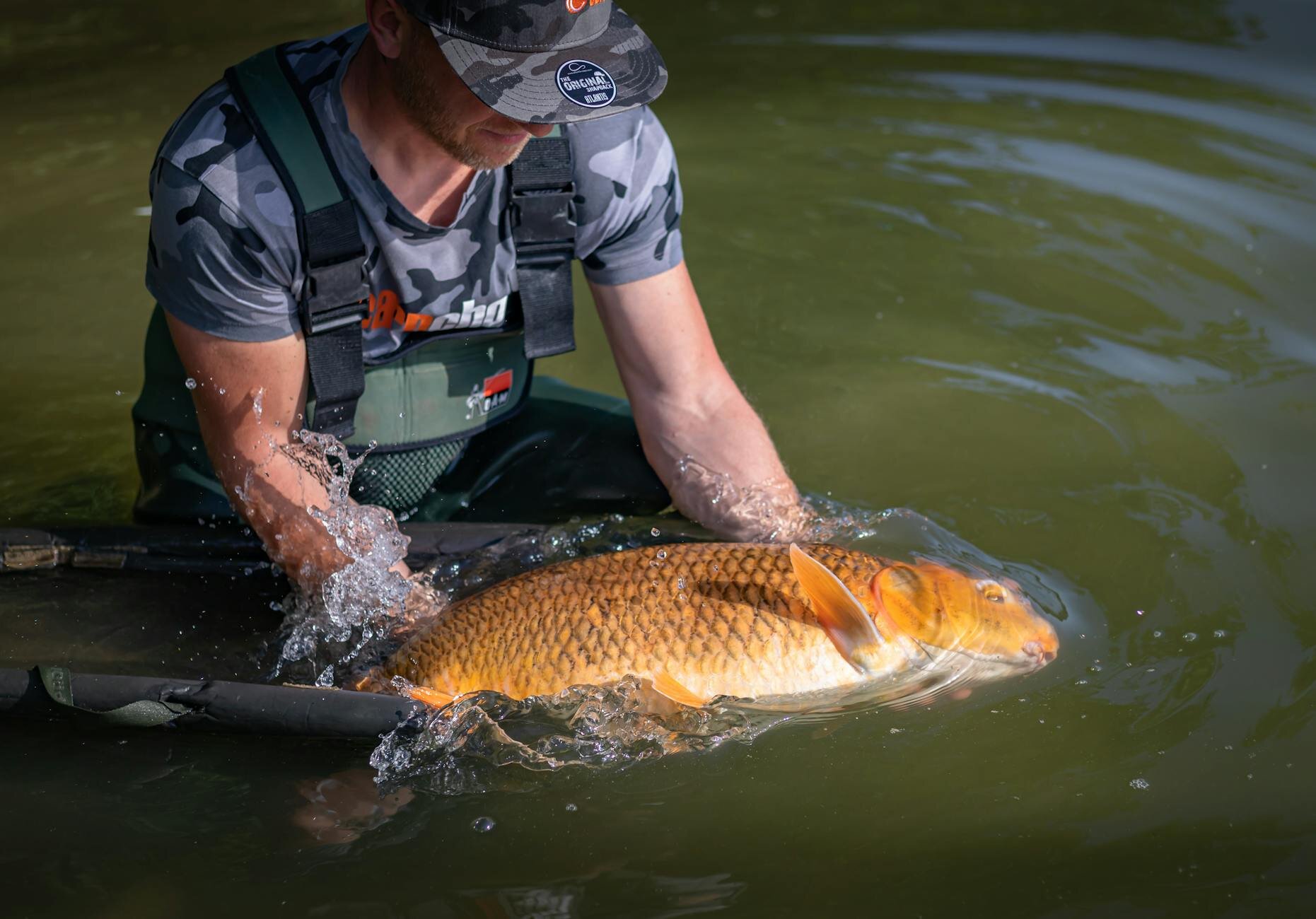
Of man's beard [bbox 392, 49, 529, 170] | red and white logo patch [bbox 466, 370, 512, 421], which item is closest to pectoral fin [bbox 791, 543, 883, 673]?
man's beard [bbox 392, 49, 529, 170]

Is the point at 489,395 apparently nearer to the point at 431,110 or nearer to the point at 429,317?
the point at 429,317

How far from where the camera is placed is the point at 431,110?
94.8 inches

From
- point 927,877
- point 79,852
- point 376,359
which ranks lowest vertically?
point 79,852

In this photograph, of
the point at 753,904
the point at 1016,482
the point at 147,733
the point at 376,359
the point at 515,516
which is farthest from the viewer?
the point at 1016,482

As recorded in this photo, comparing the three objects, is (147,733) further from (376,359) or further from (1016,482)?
(1016,482)

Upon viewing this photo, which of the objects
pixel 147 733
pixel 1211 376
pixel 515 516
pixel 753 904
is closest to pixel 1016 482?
pixel 1211 376

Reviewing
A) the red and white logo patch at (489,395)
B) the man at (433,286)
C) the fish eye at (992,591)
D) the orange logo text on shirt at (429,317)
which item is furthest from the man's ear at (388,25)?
the fish eye at (992,591)

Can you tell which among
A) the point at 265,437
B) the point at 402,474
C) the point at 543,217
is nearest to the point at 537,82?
the point at 543,217

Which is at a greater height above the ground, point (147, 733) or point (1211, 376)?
point (1211, 376)

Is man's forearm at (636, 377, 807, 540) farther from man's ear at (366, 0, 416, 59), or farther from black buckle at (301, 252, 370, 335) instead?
man's ear at (366, 0, 416, 59)

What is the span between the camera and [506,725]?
7.64 ft

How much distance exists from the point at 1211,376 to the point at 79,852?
11.1ft

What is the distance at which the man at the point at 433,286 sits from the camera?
93.0 inches

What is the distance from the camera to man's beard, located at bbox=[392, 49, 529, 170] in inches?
92.8
